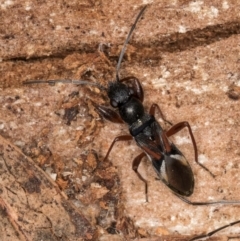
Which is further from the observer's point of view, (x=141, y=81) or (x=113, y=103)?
(x=141, y=81)

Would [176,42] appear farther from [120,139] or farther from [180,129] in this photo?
[120,139]

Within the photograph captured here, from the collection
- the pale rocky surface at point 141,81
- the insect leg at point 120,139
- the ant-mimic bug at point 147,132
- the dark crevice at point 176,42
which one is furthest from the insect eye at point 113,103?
the dark crevice at point 176,42

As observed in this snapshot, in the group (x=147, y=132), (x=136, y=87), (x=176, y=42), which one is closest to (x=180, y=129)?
(x=147, y=132)

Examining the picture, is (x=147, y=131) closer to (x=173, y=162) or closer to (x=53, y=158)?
(x=173, y=162)

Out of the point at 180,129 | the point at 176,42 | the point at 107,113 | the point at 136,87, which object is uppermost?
the point at 176,42

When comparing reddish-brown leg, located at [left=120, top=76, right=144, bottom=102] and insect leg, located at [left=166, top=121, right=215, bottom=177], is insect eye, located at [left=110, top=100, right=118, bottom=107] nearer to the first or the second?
reddish-brown leg, located at [left=120, top=76, right=144, bottom=102]

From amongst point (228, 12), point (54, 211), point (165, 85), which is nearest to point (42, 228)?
point (54, 211)
